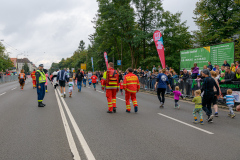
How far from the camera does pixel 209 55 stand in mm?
16016

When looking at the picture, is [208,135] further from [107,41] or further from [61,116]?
[107,41]

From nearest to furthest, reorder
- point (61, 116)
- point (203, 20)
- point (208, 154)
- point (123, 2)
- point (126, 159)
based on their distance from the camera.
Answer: point (126, 159) < point (208, 154) < point (61, 116) < point (203, 20) < point (123, 2)

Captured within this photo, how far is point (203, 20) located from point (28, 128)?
119 feet

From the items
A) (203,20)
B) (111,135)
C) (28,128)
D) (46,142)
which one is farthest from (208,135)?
(203,20)

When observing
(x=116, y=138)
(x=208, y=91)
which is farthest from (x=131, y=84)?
(x=116, y=138)

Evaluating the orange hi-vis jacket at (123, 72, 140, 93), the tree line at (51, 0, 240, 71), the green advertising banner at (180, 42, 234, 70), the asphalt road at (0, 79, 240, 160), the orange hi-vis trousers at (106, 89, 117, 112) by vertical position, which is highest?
the tree line at (51, 0, 240, 71)

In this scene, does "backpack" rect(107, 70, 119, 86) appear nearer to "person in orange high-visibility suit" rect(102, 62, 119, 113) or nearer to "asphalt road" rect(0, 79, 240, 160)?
"person in orange high-visibility suit" rect(102, 62, 119, 113)

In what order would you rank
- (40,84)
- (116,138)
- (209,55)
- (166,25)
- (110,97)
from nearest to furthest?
(116,138)
(110,97)
(40,84)
(209,55)
(166,25)

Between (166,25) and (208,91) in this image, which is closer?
(208,91)

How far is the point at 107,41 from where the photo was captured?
46.0m

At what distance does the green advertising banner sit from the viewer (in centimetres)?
1416

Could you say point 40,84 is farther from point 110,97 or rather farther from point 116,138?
point 116,138

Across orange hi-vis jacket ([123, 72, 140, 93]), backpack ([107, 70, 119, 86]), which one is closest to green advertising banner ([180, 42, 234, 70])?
orange hi-vis jacket ([123, 72, 140, 93])

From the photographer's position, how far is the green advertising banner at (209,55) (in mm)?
14164
